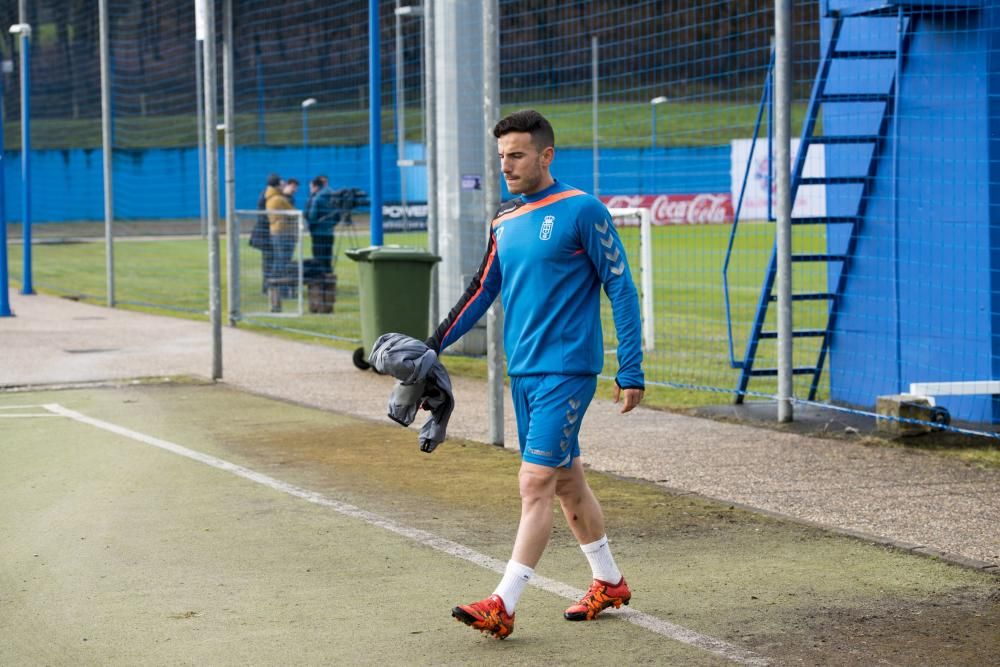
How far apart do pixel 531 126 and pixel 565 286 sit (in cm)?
58

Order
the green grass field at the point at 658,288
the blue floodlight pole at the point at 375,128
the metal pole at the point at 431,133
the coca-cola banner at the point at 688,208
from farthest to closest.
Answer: the coca-cola banner at the point at 688,208 < the blue floodlight pole at the point at 375,128 < the green grass field at the point at 658,288 < the metal pole at the point at 431,133

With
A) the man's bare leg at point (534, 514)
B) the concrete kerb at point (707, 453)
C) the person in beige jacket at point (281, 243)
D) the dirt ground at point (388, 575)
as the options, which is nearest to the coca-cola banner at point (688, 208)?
the person in beige jacket at point (281, 243)

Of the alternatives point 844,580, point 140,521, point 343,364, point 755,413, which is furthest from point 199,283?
point 844,580

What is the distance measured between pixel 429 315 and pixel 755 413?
3.87 meters

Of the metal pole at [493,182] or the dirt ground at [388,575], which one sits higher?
the metal pole at [493,182]

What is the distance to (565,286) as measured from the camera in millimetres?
5609

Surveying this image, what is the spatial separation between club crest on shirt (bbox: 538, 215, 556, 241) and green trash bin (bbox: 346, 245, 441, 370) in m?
8.09

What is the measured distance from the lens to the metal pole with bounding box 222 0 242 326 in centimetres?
1759

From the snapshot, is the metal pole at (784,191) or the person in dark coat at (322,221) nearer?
the metal pole at (784,191)

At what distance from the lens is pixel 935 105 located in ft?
35.7

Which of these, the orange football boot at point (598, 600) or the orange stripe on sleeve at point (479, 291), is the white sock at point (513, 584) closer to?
the orange football boot at point (598, 600)

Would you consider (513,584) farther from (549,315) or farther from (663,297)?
(663,297)

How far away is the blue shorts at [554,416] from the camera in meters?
5.55

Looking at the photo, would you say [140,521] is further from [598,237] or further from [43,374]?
[43,374]
